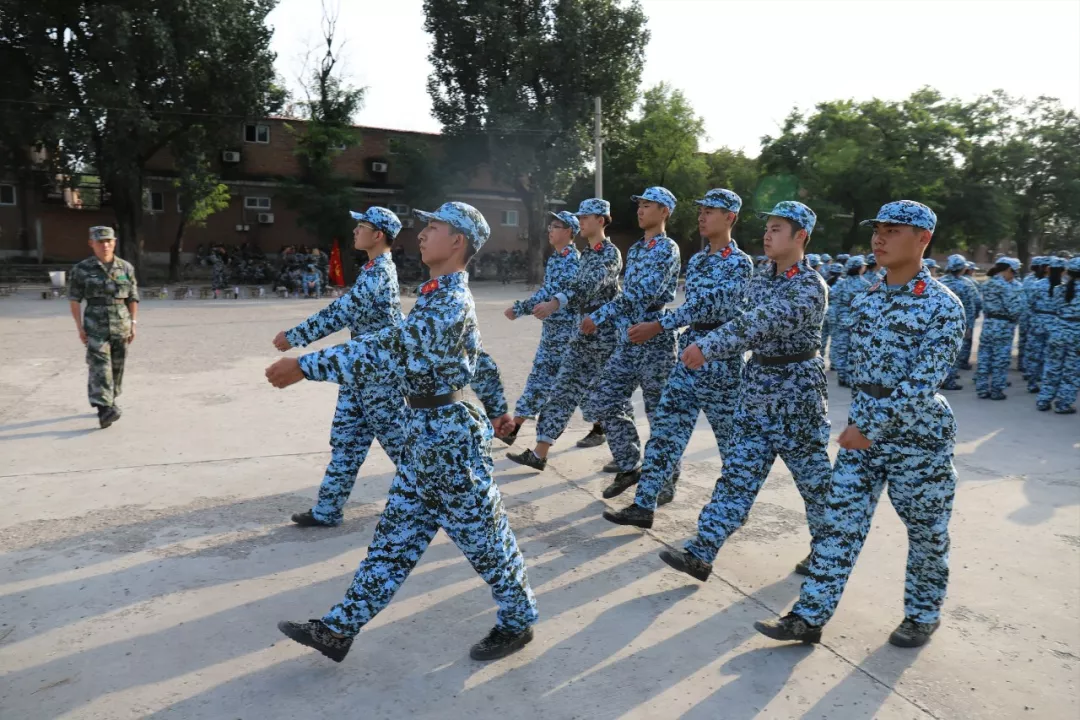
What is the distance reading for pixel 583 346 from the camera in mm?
6199

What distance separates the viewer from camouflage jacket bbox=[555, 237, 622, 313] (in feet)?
20.6

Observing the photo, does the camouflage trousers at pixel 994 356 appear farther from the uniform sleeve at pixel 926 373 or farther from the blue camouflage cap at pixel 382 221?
the blue camouflage cap at pixel 382 221

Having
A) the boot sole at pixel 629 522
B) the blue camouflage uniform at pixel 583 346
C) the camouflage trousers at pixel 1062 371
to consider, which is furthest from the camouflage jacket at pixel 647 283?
the camouflage trousers at pixel 1062 371

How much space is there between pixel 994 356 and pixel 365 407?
887 centimetres

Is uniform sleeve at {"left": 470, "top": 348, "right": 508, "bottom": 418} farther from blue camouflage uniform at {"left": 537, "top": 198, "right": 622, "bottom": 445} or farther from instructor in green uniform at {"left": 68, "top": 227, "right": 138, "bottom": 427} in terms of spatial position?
instructor in green uniform at {"left": 68, "top": 227, "right": 138, "bottom": 427}

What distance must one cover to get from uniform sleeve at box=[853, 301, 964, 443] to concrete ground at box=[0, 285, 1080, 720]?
3.80ft

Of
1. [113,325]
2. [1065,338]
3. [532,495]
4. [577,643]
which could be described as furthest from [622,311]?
[1065,338]

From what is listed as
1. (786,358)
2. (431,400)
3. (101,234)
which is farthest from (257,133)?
(431,400)

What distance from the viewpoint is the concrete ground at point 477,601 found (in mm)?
3152

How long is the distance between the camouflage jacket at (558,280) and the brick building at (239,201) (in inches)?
1008

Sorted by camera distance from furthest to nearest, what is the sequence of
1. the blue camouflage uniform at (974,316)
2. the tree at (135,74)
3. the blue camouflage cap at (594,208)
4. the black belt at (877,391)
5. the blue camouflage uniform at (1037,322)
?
the tree at (135,74)
the blue camouflage uniform at (974,316)
the blue camouflage uniform at (1037,322)
the blue camouflage cap at (594,208)
the black belt at (877,391)

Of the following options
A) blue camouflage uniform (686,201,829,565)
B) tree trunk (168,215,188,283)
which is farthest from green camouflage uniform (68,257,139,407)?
tree trunk (168,215,188,283)

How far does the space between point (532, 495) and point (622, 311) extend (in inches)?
59.9

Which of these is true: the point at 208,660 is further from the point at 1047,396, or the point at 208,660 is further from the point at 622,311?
the point at 1047,396
